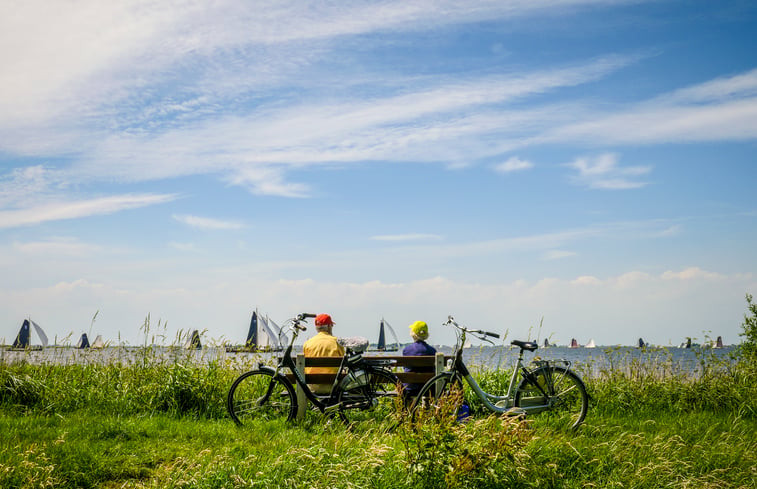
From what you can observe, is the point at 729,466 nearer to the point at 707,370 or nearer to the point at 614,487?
the point at 614,487

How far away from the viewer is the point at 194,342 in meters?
9.96

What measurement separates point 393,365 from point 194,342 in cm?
351

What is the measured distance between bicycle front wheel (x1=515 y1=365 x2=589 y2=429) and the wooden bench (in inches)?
43.6

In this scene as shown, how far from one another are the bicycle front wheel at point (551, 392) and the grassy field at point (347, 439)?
0.25 metres

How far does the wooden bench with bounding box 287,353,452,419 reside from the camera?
8117 millimetres

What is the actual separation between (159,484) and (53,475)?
3.22ft

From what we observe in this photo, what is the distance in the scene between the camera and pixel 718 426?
8570mm

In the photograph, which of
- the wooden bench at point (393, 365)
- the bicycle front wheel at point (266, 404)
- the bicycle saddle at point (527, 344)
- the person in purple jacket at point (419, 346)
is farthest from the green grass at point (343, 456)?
the person in purple jacket at point (419, 346)

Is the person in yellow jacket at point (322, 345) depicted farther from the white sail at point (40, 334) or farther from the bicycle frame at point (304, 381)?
the white sail at point (40, 334)

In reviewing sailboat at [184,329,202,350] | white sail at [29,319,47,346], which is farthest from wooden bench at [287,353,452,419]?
white sail at [29,319,47,346]

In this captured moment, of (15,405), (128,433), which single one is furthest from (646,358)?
(15,405)

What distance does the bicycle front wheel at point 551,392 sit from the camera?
8.22 metres

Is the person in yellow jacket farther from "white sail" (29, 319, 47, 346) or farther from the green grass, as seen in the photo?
"white sail" (29, 319, 47, 346)

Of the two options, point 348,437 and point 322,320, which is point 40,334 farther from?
point 348,437
